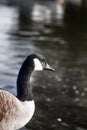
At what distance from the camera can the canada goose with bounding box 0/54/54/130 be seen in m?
9.55

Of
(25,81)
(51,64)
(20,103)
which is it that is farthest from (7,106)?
(51,64)

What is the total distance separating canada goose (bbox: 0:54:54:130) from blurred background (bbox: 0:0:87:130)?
239 centimetres

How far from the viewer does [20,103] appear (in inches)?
388

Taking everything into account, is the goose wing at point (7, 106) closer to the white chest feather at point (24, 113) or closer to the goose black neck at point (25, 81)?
the white chest feather at point (24, 113)

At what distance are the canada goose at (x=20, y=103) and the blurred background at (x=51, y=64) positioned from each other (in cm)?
239

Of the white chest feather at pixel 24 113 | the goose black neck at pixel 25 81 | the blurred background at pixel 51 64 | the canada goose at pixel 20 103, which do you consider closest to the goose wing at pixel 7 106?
the canada goose at pixel 20 103

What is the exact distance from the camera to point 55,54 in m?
24.9

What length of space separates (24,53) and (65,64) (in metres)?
2.62

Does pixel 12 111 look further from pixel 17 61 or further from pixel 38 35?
pixel 38 35

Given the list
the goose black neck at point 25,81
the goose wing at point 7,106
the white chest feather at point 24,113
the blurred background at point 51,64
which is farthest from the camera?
the blurred background at point 51,64

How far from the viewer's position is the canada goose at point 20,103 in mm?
9547

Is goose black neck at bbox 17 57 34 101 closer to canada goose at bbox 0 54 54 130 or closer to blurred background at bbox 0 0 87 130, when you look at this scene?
canada goose at bbox 0 54 54 130

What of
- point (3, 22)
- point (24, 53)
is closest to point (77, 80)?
point (24, 53)

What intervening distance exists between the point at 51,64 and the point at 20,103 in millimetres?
12251
